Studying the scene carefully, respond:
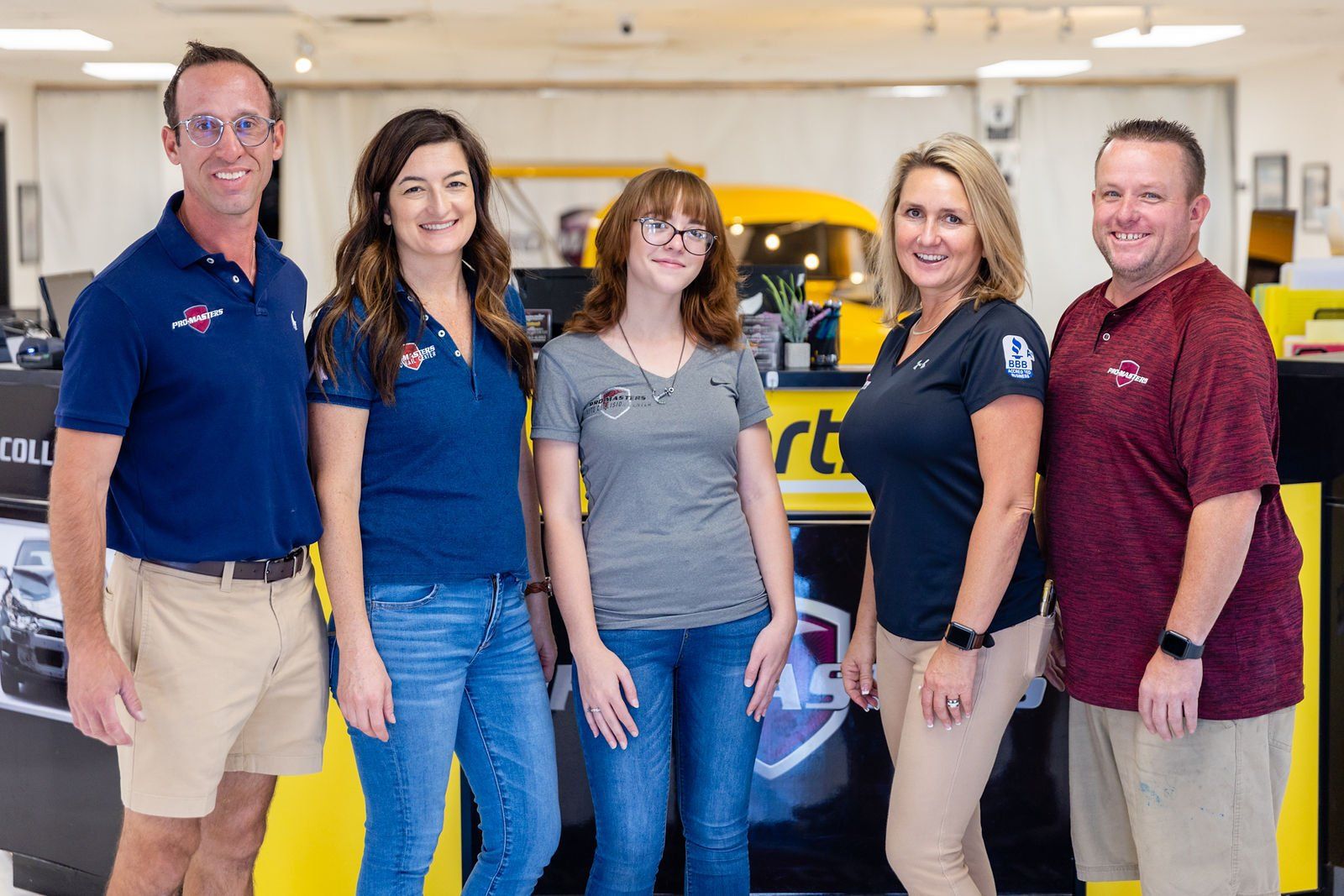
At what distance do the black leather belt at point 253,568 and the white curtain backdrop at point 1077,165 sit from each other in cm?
1134

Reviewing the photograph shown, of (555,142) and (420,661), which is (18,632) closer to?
(420,661)

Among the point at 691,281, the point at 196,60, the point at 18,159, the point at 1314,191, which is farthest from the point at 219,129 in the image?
the point at 18,159

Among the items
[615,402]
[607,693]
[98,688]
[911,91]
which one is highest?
[911,91]

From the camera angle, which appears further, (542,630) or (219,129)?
(542,630)

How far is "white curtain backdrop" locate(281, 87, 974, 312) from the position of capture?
483 inches

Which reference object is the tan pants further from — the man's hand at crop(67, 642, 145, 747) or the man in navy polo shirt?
the man's hand at crop(67, 642, 145, 747)

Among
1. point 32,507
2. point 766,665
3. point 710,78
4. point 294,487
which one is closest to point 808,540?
point 766,665

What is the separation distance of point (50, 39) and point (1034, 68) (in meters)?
8.64

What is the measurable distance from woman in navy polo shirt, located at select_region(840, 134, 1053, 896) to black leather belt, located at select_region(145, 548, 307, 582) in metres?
0.96

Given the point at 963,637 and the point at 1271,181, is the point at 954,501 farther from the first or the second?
the point at 1271,181

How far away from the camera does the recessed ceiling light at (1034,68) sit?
35.8ft

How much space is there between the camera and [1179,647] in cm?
174

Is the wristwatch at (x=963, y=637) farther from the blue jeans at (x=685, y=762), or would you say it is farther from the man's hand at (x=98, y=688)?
the man's hand at (x=98, y=688)

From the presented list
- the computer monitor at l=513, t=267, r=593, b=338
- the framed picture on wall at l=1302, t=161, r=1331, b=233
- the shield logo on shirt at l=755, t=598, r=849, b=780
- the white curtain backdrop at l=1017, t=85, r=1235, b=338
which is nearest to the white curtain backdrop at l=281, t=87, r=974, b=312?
the white curtain backdrop at l=1017, t=85, r=1235, b=338
